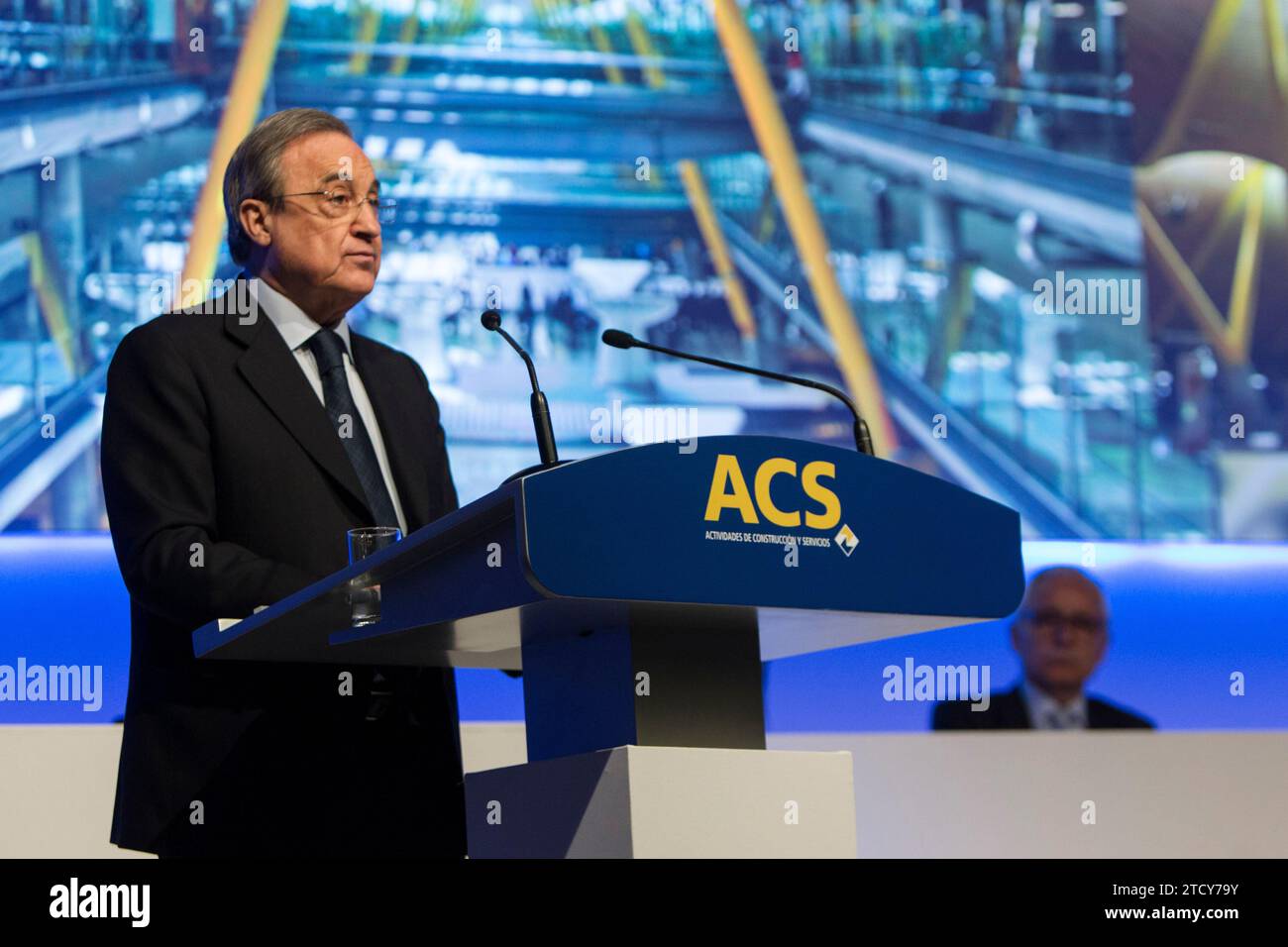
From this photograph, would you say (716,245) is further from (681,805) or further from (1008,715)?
(681,805)

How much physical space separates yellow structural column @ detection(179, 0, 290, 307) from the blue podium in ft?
8.85

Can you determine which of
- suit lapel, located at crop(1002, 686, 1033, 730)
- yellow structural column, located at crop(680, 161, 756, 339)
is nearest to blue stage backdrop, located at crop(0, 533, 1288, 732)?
suit lapel, located at crop(1002, 686, 1033, 730)

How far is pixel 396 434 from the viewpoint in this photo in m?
2.27

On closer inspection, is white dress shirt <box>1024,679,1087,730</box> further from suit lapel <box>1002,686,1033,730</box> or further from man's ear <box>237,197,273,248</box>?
man's ear <box>237,197,273,248</box>

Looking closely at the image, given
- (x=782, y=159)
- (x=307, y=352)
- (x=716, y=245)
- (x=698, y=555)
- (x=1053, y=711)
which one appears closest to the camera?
(x=698, y=555)

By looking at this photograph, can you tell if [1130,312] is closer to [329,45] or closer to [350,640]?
[329,45]

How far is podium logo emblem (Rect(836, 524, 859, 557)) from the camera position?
1.49m

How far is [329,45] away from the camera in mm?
4344

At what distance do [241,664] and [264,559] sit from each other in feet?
0.73

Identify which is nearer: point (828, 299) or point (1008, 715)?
point (1008, 715)

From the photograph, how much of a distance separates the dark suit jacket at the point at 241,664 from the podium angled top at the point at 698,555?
1.03 ft

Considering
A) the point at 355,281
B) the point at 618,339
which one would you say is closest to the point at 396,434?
the point at 355,281

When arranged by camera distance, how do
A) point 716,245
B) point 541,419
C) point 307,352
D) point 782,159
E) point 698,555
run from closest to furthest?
point 698,555
point 541,419
point 307,352
point 716,245
point 782,159
